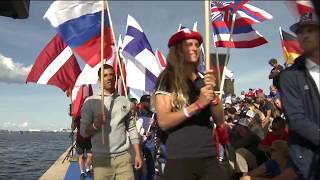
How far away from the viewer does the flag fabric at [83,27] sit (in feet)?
15.9

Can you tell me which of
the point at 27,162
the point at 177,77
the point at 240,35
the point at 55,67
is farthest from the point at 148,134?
the point at 27,162

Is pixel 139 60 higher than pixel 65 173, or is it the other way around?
pixel 139 60

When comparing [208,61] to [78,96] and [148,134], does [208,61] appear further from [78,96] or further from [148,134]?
[78,96]

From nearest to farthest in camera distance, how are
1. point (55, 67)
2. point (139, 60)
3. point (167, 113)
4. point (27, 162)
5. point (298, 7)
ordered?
point (298, 7) → point (167, 113) → point (55, 67) → point (139, 60) → point (27, 162)

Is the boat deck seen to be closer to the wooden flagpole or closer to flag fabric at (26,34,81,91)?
flag fabric at (26,34,81,91)

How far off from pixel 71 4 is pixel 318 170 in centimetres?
320

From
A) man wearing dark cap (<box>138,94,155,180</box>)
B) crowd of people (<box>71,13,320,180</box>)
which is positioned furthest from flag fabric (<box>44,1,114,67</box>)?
man wearing dark cap (<box>138,94,155,180</box>)

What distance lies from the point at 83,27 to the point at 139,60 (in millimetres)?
3366

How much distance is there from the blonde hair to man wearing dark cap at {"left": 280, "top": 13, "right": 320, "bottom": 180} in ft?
2.67

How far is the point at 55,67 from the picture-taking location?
330 inches

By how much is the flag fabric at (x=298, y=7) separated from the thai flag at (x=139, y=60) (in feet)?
18.0

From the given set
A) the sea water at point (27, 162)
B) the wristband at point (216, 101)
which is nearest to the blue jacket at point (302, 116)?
the wristband at point (216, 101)

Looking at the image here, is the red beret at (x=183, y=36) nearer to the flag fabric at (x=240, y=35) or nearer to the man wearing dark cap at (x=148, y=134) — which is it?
the flag fabric at (x=240, y=35)

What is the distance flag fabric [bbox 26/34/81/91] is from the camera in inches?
323
